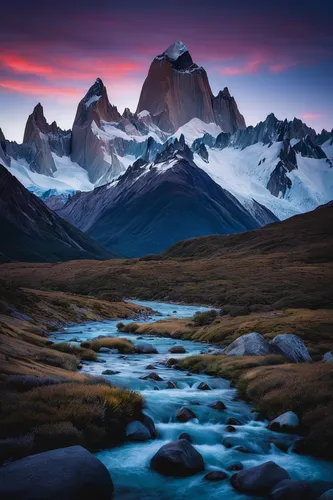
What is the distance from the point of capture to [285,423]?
22.5m

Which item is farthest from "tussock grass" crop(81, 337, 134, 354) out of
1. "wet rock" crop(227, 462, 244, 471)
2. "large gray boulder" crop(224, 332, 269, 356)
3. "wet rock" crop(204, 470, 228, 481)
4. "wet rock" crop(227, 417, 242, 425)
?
"wet rock" crop(204, 470, 228, 481)

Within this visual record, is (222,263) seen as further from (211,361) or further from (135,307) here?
(211,361)

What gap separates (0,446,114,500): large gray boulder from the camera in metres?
13.0

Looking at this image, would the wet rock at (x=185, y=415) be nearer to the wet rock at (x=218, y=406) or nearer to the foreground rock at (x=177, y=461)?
the wet rock at (x=218, y=406)

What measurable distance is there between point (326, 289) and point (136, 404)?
90755mm

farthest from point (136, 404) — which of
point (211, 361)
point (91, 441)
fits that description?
point (211, 361)

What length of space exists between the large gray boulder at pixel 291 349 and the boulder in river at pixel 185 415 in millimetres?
14917

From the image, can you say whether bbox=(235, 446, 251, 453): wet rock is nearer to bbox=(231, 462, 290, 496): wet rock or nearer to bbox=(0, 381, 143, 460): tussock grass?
bbox=(231, 462, 290, 496): wet rock

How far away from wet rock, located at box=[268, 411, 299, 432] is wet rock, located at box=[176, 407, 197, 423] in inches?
137


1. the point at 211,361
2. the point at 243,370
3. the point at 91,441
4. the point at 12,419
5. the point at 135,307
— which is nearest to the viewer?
the point at 12,419

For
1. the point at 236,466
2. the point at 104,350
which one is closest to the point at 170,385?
the point at 236,466

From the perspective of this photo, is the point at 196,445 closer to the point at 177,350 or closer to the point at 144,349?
the point at 144,349

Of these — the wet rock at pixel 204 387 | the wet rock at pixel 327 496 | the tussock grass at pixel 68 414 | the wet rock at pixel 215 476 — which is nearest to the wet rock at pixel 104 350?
the wet rock at pixel 204 387

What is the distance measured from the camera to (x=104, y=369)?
112ft
